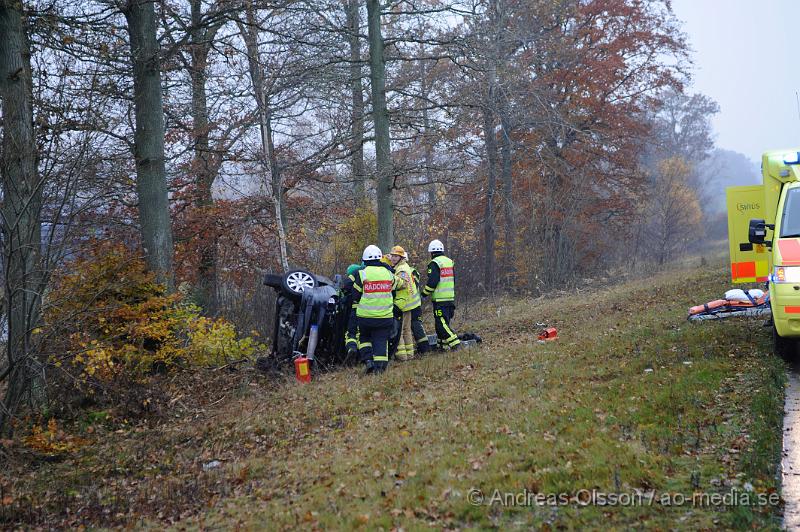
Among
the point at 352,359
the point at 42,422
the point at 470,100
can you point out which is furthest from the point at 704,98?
the point at 42,422

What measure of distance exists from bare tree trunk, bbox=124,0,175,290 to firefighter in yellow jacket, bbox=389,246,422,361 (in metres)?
4.15

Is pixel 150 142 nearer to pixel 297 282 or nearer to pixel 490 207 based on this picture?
pixel 297 282

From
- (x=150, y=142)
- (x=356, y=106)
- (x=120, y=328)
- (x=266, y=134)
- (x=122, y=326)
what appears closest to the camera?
(x=120, y=328)

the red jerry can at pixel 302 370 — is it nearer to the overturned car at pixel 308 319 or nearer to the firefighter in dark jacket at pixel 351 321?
the overturned car at pixel 308 319

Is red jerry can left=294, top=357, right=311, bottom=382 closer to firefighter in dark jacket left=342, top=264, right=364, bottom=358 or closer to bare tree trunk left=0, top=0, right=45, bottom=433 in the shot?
firefighter in dark jacket left=342, top=264, right=364, bottom=358

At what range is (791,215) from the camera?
32.5 ft

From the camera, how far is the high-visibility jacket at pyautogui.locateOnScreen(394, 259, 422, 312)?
12938 millimetres

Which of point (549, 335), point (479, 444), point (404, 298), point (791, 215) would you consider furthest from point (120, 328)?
point (791, 215)

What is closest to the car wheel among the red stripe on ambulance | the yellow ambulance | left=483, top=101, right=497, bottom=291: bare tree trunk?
the yellow ambulance

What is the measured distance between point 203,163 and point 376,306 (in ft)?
30.7

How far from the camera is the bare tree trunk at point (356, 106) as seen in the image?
1833 centimetres

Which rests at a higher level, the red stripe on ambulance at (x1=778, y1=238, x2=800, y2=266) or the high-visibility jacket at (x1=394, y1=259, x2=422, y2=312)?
the red stripe on ambulance at (x1=778, y1=238, x2=800, y2=266)

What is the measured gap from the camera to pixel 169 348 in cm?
1224

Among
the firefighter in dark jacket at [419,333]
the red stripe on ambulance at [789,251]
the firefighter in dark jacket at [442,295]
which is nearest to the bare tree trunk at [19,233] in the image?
the firefighter in dark jacket at [419,333]
